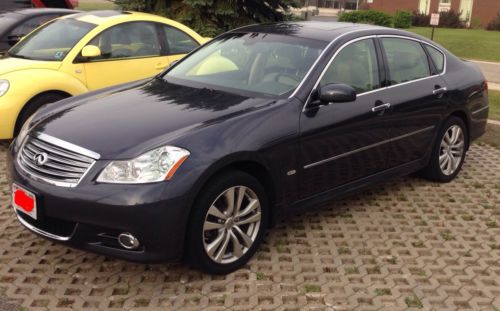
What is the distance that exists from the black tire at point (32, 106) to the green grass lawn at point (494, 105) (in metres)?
6.57

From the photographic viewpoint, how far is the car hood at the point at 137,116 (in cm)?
352

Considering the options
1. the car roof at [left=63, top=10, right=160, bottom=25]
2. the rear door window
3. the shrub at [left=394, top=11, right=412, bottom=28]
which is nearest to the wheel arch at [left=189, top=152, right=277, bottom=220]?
the rear door window

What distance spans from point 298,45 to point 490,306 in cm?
242

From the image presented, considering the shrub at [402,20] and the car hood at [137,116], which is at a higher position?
the car hood at [137,116]

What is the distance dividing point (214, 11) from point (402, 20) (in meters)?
31.1

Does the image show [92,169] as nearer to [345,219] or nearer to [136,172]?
[136,172]

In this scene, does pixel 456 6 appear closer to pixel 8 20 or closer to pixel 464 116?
pixel 8 20

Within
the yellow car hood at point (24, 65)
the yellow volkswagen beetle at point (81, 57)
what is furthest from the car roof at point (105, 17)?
the yellow car hood at point (24, 65)

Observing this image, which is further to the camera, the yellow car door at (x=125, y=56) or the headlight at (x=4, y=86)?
the yellow car door at (x=125, y=56)

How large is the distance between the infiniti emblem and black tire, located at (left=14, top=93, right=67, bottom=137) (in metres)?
2.80

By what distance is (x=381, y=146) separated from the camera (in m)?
4.80

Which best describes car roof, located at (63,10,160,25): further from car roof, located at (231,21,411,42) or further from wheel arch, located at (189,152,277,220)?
wheel arch, located at (189,152,277,220)

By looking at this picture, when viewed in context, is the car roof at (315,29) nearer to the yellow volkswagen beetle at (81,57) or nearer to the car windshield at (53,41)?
the yellow volkswagen beetle at (81,57)

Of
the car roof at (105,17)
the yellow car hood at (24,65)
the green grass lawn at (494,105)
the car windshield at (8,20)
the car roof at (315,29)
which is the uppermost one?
the car roof at (315,29)
